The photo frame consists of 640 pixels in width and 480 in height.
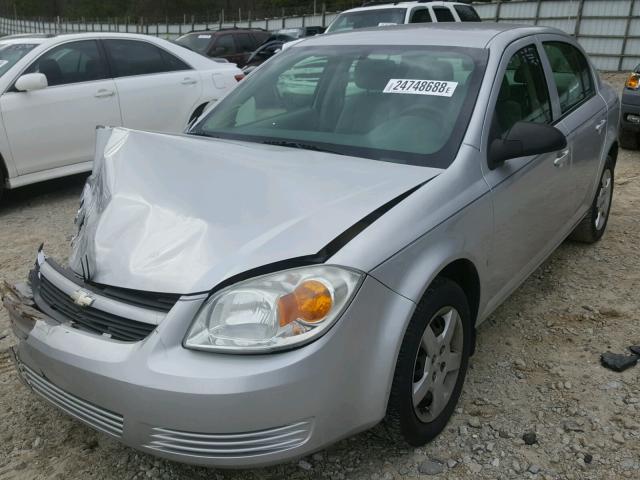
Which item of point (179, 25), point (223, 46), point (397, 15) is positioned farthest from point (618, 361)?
point (179, 25)

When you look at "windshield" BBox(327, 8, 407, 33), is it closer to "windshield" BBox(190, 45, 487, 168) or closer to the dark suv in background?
the dark suv in background

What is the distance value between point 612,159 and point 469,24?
5.92 feet

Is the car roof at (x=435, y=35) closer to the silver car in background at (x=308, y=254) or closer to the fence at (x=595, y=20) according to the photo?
the silver car in background at (x=308, y=254)

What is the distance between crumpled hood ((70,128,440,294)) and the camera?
1967 mm

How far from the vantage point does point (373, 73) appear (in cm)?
301

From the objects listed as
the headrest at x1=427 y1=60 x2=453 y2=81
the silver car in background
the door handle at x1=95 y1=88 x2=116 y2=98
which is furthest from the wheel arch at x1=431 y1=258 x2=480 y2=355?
the door handle at x1=95 y1=88 x2=116 y2=98

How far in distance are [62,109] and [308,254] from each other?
4.50 m

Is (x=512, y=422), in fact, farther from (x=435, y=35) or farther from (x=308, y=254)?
(x=435, y=35)

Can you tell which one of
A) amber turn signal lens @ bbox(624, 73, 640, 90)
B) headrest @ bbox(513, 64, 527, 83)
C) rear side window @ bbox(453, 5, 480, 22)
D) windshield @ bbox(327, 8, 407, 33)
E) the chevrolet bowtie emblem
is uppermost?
rear side window @ bbox(453, 5, 480, 22)

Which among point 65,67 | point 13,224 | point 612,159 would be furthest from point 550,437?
point 65,67

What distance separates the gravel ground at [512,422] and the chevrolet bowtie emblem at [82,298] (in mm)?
696

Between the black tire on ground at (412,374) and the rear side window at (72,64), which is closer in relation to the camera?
the black tire on ground at (412,374)

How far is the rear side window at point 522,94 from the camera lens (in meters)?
2.84

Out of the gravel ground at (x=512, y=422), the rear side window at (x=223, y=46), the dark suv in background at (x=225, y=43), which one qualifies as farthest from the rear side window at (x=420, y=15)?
the gravel ground at (x=512, y=422)
